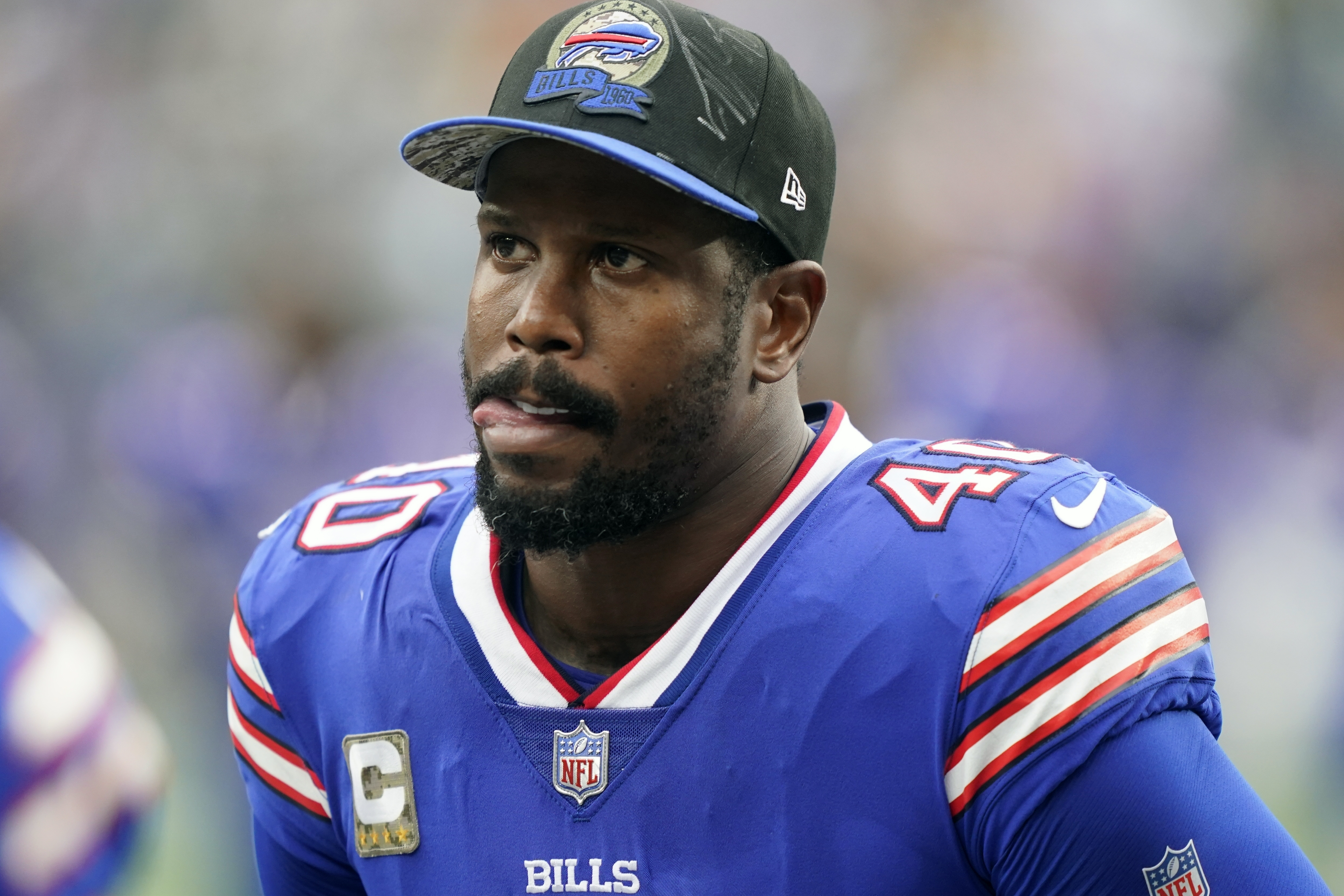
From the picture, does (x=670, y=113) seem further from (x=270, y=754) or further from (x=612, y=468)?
(x=270, y=754)

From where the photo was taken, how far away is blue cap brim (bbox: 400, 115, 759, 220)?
1468 millimetres

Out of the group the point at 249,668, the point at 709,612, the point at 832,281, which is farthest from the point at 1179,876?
the point at 832,281

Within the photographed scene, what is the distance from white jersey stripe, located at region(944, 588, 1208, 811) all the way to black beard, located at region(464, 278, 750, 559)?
46 centimetres

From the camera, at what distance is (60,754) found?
153 centimetres

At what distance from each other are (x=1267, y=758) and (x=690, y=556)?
A: 282 cm

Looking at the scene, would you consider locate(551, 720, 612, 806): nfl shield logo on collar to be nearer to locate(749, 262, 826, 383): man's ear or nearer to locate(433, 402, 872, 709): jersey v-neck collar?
locate(433, 402, 872, 709): jersey v-neck collar

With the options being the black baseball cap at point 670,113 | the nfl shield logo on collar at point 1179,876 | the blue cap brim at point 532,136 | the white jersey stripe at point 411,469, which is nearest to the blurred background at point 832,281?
the white jersey stripe at point 411,469

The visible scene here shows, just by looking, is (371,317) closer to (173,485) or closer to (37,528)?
(173,485)

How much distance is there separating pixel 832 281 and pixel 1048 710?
3.01m

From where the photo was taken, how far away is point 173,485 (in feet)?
14.0

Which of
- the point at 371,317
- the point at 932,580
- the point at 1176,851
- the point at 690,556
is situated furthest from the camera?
the point at 371,317

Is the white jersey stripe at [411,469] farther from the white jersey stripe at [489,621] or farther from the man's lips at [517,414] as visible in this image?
the man's lips at [517,414]

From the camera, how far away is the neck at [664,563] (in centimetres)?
166

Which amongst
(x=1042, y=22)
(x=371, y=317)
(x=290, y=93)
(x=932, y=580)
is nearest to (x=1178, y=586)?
(x=932, y=580)
